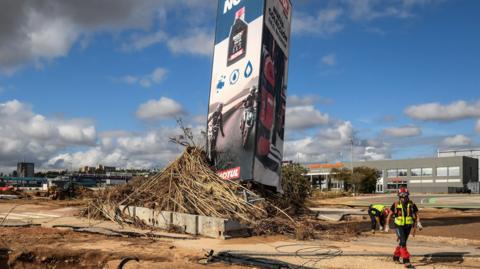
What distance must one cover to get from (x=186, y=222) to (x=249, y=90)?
625 cm

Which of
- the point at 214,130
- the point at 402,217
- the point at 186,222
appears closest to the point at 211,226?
the point at 186,222

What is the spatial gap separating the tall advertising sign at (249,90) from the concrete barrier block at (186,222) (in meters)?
3.81

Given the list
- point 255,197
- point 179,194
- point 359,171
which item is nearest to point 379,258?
point 255,197

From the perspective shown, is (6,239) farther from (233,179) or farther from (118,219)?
(233,179)

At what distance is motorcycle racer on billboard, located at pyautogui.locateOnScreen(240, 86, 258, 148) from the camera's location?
18.3 metres

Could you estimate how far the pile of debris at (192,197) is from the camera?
49.7 feet

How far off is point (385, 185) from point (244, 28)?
97163 millimetres

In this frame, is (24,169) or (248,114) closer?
(248,114)

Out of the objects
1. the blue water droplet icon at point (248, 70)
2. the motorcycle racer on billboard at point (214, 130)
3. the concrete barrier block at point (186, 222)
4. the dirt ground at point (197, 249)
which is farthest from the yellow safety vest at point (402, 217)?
the motorcycle racer on billboard at point (214, 130)

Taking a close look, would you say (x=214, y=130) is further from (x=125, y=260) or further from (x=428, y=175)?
(x=428, y=175)

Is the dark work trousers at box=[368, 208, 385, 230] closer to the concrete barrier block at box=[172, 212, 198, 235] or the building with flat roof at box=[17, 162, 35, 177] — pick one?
the concrete barrier block at box=[172, 212, 198, 235]

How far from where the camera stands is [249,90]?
1852cm

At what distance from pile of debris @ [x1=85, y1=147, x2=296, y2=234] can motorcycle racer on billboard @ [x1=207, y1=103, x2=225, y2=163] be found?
0.54m

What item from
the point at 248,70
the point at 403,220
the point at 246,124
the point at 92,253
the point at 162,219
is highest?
the point at 248,70
